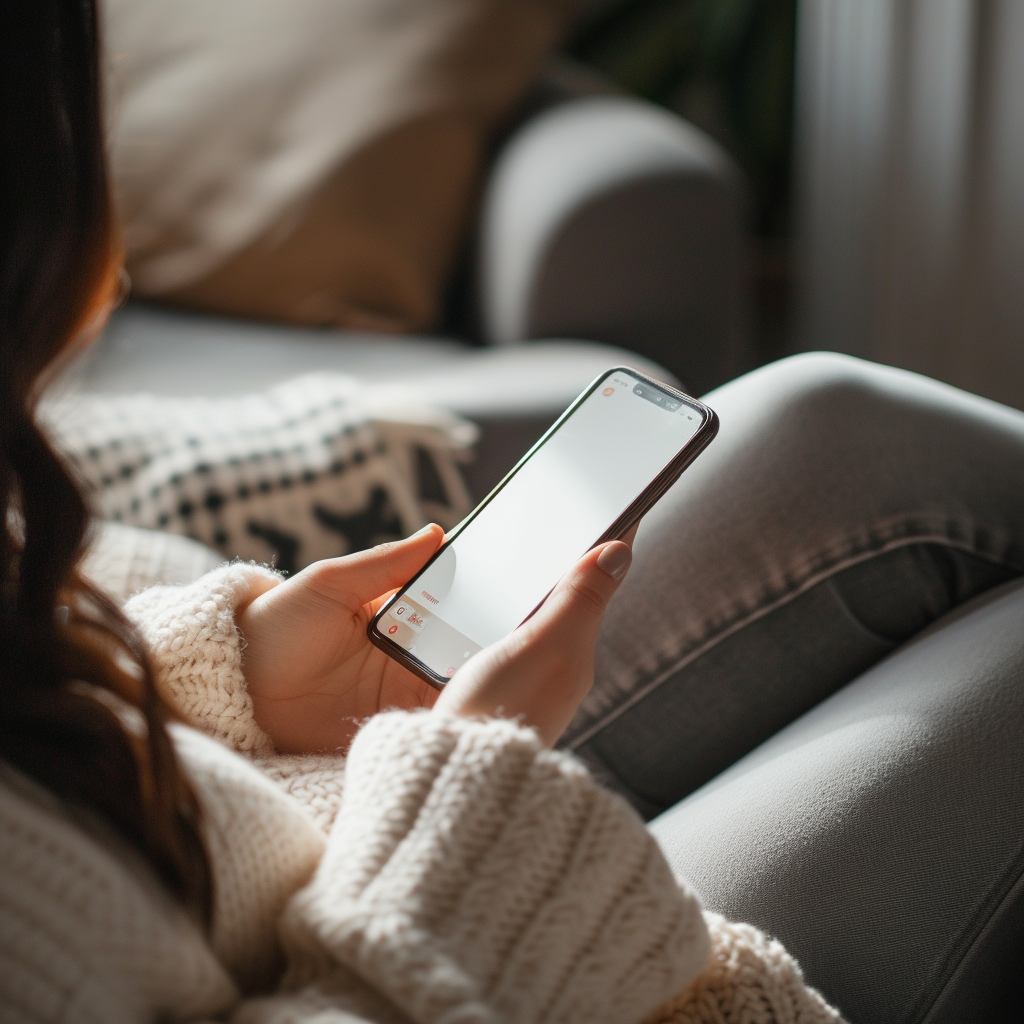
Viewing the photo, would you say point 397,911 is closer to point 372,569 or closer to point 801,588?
point 372,569

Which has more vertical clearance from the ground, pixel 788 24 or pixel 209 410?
pixel 788 24

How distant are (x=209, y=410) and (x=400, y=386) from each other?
0.20 meters

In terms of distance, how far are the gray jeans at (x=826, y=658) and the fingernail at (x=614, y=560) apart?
13cm

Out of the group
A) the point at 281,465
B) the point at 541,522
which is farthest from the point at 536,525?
the point at 281,465

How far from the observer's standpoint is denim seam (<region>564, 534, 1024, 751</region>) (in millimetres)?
539

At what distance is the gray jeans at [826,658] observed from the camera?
0.41 m

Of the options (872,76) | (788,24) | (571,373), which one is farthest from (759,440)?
(788,24)

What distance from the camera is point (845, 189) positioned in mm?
1561

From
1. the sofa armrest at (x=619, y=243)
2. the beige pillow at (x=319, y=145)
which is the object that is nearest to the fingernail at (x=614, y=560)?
the sofa armrest at (x=619, y=243)

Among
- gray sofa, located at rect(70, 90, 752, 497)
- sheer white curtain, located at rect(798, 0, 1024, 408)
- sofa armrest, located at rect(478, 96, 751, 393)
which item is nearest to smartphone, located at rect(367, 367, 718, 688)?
gray sofa, located at rect(70, 90, 752, 497)

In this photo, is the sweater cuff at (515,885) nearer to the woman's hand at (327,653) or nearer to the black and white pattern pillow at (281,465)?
the woman's hand at (327,653)

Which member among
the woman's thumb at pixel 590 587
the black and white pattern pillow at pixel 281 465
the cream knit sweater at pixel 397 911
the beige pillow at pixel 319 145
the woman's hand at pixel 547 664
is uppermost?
the beige pillow at pixel 319 145

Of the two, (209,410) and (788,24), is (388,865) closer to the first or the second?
(209,410)

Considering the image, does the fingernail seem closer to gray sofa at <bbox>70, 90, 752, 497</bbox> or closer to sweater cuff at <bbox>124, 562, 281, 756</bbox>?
sweater cuff at <bbox>124, 562, 281, 756</bbox>
